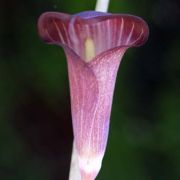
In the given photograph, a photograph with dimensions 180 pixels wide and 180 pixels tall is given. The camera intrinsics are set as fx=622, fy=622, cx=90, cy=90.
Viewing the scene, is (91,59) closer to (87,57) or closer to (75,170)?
(87,57)

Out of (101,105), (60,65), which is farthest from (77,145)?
(60,65)

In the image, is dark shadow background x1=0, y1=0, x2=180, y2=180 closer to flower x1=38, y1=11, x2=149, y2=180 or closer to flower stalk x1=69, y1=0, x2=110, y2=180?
flower stalk x1=69, y1=0, x2=110, y2=180

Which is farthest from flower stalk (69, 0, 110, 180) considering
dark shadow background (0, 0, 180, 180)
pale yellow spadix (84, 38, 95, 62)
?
dark shadow background (0, 0, 180, 180)

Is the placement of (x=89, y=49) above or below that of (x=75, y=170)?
above

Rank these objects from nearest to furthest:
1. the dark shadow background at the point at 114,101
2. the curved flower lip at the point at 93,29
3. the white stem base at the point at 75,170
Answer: the curved flower lip at the point at 93,29
the white stem base at the point at 75,170
the dark shadow background at the point at 114,101

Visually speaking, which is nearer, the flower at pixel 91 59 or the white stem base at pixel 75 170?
the flower at pixel 91 59

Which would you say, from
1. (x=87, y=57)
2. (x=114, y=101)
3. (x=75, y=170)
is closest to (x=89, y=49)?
(x=87, y=57)

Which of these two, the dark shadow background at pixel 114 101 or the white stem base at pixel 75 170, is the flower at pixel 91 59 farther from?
the dark shadow background at pixel 114 101

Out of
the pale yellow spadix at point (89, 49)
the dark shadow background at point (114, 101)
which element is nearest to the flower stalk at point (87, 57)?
the pale yellow spadix at point (89, 49)
